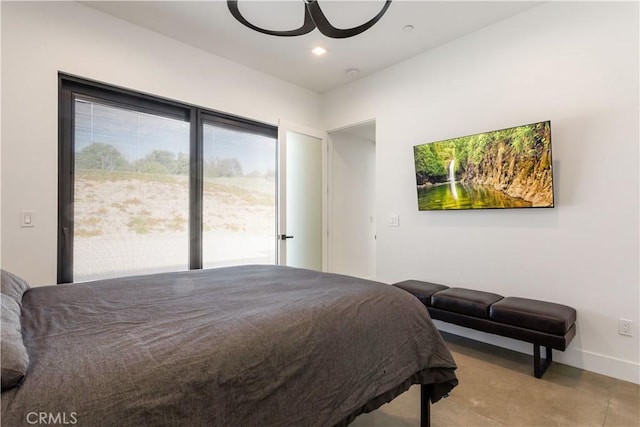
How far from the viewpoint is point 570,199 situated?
256 cm

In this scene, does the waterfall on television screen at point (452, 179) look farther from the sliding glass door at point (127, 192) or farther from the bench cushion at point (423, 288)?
the sliding glass door at point (127, 192)

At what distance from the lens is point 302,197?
4348 millimetres

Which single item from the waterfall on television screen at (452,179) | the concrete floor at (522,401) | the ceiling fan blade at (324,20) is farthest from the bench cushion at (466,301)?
the ceiling fan blade at (324,20)

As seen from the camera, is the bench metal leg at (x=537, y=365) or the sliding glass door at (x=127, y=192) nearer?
the bench metal leg at (x=537, y=365)

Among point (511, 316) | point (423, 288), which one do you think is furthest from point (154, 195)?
point (511, 316)

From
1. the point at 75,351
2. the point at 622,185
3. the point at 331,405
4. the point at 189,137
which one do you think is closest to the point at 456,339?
the point at 622,185

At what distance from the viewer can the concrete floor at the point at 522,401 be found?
1840 mm

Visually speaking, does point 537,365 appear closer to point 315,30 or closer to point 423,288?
point 423,288

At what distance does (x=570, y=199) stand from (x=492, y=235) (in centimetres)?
67

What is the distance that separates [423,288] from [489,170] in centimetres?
127

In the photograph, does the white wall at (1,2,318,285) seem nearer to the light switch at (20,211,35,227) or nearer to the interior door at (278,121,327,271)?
the light switch at (20,211,35,227)

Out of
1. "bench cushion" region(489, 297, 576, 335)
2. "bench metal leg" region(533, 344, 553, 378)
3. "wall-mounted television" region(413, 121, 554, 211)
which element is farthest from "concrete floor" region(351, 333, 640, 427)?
"wall-mounted television" region(413, 121, 554, 211)

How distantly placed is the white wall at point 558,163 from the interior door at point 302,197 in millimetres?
1349

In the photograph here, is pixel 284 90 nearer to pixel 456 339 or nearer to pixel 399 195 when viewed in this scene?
pixel 399 195
